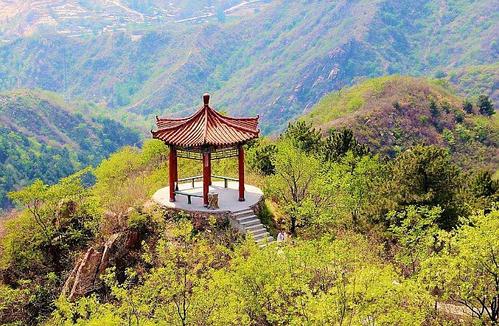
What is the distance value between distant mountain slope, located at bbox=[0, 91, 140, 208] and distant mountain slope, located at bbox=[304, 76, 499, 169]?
2224 inches

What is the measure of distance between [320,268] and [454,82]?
147 metres

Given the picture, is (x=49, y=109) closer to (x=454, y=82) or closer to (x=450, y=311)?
(x=454, y=82)

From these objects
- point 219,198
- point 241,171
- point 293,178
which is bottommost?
point 219,198

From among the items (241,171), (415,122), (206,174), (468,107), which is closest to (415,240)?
(241,171)

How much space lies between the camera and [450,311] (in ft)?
66.8

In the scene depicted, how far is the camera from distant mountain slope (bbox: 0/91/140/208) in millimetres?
108750

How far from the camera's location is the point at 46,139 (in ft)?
419

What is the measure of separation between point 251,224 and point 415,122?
5930cm

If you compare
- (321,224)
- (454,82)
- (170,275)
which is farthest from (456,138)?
(454,82)

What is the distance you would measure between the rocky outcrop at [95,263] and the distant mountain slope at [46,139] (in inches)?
3095

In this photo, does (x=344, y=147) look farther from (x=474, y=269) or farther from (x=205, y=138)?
(x=474, y=269)

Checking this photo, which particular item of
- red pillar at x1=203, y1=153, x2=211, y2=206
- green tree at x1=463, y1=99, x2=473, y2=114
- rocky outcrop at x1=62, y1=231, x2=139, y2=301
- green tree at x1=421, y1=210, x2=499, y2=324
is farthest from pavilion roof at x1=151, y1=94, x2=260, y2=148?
green tree at x1=463, y1=99, x2=473, y2=114

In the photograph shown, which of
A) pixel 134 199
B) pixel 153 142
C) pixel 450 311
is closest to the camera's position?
pixel 450 311

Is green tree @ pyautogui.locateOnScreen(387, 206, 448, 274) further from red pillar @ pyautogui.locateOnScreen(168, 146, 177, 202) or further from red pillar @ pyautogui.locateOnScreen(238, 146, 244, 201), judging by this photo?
red pillar @ pyautogui.locateOnScreen(168, 146, 177, 202)
